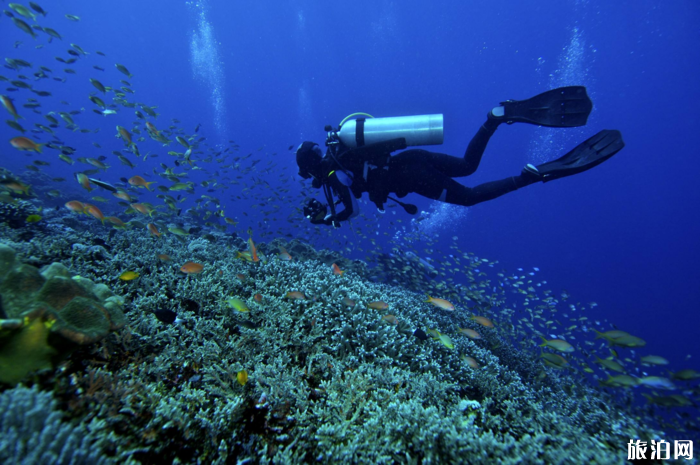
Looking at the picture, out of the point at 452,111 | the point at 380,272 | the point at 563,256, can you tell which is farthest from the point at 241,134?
the point at 563,256

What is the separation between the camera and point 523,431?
2.95m

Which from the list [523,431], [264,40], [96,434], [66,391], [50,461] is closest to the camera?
[50,461]

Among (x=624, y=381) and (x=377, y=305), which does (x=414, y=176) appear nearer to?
(x=377, y=305)

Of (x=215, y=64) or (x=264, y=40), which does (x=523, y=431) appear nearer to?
(x=264, y=40)

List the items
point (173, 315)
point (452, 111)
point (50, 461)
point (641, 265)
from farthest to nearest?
point (641, 265), point (452, 111), point (173, 315), point (50, 461)

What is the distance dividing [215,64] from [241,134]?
1051 inches

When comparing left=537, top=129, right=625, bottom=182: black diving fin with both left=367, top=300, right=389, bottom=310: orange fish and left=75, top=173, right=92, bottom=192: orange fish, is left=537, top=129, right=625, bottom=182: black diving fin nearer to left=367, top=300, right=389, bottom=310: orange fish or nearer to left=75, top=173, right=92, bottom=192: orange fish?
left=367, top=300, right=389, bottom=310: orange fish

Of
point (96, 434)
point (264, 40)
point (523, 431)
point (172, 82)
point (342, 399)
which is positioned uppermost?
point (264, 40)

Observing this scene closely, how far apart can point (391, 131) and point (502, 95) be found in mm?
72027

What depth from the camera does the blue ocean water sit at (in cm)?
5206

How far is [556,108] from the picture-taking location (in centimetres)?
603

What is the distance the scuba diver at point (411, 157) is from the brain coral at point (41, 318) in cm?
377

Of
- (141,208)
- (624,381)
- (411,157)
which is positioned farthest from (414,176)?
(141,208)

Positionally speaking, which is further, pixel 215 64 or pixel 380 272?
pixel 215 64
